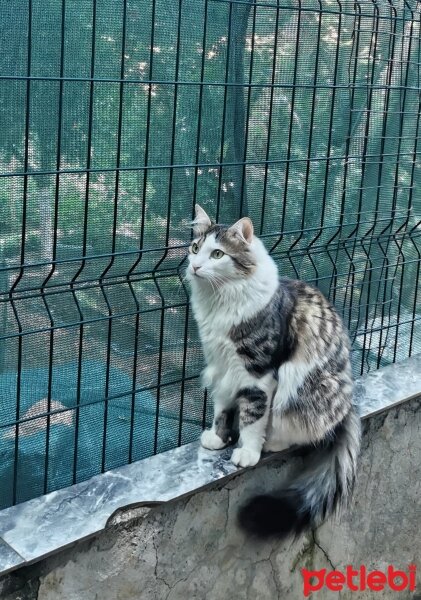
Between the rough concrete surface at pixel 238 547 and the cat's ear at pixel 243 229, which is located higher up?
the cat's ear at pixel 243 229

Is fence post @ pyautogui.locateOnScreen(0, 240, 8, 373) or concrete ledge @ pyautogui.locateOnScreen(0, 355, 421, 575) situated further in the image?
fence post @ pyautogui.locateOnScreen(0, 240, 8, 373)

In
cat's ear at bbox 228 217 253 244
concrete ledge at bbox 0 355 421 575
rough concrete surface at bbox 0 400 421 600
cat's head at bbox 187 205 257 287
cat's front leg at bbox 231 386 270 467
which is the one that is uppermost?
cat's ear at bbox 228 217 253 244

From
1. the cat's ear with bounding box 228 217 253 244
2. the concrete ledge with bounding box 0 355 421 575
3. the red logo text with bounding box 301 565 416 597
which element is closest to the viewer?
the concrete ledge with bounding box 0 355 421 575

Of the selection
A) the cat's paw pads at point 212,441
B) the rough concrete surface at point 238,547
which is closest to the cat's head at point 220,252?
the cat's paw pads at point 212,441

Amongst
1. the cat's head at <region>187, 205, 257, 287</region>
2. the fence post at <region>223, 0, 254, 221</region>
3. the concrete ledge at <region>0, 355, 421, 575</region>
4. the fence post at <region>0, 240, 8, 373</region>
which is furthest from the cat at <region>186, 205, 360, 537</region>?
the fence post at <region>0, 240, 8, 373</region>

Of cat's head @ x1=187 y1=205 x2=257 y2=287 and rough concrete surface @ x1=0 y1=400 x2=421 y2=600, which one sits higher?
cat's head @ x1=187 y1=205 x2=257 y2=287

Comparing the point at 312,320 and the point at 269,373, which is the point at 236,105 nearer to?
the point at 312,320

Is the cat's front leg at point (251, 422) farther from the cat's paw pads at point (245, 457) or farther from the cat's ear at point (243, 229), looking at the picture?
the cat's ear at point (243, 229)

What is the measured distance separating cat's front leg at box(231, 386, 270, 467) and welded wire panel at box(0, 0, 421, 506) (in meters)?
0.31

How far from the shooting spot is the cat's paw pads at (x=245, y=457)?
3309 millimetres

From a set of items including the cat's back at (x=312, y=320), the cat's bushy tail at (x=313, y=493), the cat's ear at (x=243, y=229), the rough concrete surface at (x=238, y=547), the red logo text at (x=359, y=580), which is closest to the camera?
the rough concrete surface at (x=238, y=547)

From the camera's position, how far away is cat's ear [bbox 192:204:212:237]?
325 centimetres

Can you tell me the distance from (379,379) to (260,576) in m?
1.14

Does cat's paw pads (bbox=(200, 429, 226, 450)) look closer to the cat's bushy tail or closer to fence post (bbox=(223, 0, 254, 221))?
the cat's bushy tail
